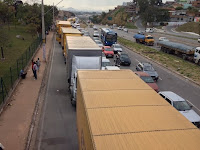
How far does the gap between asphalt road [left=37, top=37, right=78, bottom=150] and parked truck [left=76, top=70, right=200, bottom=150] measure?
3307 millimetres

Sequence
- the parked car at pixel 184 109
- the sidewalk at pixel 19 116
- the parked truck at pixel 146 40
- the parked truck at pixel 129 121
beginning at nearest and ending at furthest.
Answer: the parked truck at pixel 129 121, the sidewalk at pixel 19 116, the parked car at pixel 184 109, the parked truck at pixel 146 40

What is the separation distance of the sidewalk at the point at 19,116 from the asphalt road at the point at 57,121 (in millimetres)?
791

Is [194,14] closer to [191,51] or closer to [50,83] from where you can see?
[191,51]

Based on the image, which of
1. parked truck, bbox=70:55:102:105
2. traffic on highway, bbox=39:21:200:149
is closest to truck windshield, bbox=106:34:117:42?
traffic on highway, bbox=39:21:200:149

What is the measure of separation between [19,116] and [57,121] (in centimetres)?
220

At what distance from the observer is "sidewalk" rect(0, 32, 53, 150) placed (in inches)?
362

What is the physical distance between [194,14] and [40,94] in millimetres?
104413

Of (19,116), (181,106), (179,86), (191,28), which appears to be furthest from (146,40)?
(191,28)

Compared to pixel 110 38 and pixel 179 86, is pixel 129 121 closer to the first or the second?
pixel 179 86

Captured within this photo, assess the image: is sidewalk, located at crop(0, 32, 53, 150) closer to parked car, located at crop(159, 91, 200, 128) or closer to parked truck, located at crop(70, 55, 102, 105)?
parked truck, located at crop(70, 55, 102, 105)

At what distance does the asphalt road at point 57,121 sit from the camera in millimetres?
9234

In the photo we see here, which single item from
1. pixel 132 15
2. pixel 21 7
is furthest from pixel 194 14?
pixel 21 7

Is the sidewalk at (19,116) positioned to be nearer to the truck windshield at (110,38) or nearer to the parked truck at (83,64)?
the parked truck at (83,64)

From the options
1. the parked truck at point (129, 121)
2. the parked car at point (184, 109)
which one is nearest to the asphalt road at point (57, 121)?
the parked truck at point (129, 121)
